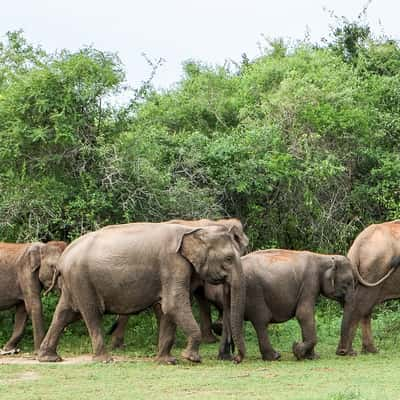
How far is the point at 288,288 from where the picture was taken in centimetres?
1373

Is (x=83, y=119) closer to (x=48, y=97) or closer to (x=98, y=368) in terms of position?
(x=48, y=97)

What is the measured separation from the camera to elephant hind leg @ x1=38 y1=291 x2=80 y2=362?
44.0ft

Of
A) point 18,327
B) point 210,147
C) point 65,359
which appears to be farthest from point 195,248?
point 210,147

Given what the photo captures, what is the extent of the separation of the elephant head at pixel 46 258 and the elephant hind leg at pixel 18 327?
2.32ft

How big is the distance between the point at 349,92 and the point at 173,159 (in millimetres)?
3758

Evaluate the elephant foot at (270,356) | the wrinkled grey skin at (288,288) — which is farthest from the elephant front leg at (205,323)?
the elephant foot at (270,356)

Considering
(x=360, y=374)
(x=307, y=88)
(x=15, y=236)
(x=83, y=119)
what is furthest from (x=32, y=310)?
(x=307, y=88)

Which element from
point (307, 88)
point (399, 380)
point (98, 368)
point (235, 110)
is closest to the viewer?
point (399, 380)

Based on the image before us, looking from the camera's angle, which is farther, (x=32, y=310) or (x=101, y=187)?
(x=101, y=187)

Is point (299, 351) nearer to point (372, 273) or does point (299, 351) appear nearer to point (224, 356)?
point (224, 356)

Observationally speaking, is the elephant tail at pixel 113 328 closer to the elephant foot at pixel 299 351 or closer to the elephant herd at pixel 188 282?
the elephant herd at pixel 188 282

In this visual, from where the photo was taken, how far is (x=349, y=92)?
1922cm

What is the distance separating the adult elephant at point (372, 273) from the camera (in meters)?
14.4

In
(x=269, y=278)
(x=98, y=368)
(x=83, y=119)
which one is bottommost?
(x=98, y=368)
